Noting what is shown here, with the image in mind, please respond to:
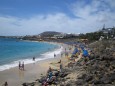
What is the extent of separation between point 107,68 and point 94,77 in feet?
9.31

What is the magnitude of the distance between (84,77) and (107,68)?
284cm

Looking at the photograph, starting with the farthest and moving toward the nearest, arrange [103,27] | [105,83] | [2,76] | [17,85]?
[103,27] < [2,76] < [17,85] < [105,83]

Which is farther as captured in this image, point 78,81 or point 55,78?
point 55,78

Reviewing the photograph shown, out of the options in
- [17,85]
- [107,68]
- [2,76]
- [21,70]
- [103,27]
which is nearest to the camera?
[107,68]

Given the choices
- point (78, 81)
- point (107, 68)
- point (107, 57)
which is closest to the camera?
point (78, 81)

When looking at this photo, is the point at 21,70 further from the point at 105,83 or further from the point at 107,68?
the point at 105,83

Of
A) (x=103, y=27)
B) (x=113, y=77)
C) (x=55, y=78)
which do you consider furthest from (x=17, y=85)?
(x=103, y=27)

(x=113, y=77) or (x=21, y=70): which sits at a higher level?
(x=113, y=77)

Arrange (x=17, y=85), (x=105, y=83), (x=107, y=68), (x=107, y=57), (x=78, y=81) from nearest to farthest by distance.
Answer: (x=105, y=83) < (x=78, y=81) < (x=107, y=68) < (x=17, y=85) < (x=107, y=57)

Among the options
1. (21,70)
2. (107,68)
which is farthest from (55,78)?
(21,70)

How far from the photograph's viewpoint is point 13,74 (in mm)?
23609

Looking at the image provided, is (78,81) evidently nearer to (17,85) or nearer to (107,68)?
(107,68)

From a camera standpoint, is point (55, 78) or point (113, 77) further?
point (55, 78)

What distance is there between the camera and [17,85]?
18.5 meters
